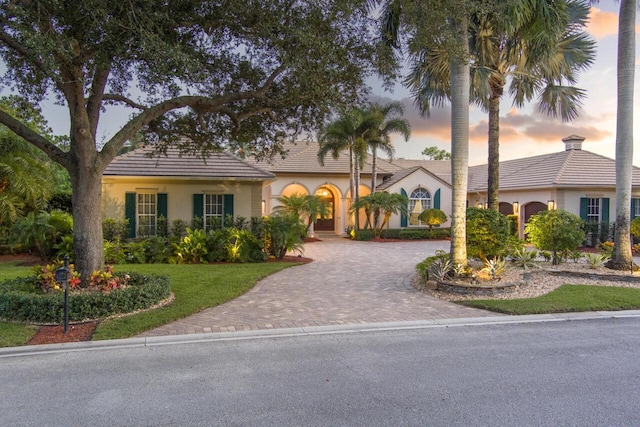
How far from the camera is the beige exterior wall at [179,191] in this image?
16.3 metres

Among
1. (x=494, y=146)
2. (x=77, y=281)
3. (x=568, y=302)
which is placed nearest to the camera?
(x=77, y=281)

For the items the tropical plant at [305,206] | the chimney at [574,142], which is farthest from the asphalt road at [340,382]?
the chimney at [574,142]

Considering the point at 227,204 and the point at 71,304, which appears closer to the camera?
the point at 71,304

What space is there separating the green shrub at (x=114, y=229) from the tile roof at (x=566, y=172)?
65.3 ft

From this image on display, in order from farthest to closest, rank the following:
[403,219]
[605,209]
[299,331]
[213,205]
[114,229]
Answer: [403,219] → [605,209] → [213,205] → [114,229] → [299,331]

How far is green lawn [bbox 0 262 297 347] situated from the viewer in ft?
20.4

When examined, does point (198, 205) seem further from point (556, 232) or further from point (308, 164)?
point (556, 232)

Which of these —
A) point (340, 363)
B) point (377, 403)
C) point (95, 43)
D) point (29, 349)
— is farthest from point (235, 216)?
point (377, 403)

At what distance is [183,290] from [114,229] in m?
7.94

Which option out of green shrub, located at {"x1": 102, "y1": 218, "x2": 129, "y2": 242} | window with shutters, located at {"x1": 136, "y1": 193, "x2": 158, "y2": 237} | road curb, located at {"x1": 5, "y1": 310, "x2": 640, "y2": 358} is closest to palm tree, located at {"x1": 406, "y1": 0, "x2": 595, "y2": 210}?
road curb, located at {"x1": 5, "y1": 310, "x2": 640, "y2": 358}

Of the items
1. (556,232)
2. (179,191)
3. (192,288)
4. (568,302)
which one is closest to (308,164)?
(179,191)

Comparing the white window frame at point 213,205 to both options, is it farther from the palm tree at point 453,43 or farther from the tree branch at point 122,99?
the palm tree at point 453,43

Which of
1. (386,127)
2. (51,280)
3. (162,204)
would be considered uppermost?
(386,127)

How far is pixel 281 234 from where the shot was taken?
14.4m
